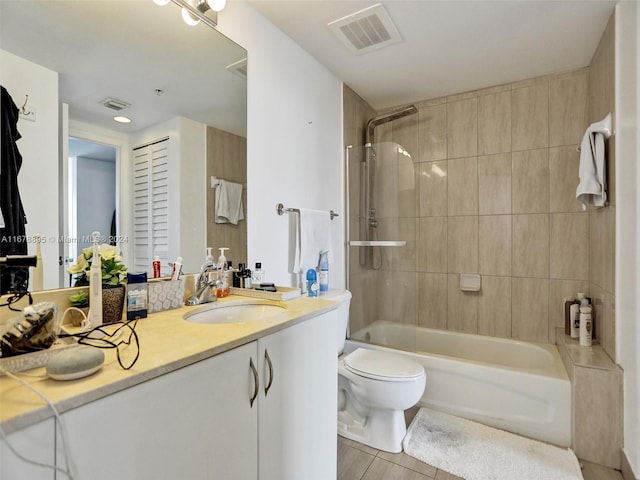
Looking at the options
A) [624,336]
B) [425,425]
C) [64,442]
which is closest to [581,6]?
[624,336]

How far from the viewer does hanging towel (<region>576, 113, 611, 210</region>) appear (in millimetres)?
1866

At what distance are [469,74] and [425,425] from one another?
248 cm

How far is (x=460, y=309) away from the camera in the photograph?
282cm

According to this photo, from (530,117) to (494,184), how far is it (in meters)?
0.56

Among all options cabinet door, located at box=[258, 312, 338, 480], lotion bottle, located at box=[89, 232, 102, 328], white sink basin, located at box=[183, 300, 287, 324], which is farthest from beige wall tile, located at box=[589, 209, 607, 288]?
lotion bottle, located at box=[89, 232, 102, 328]

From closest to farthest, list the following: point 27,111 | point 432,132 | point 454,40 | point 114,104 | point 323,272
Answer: point 27,111 → point 114,104 → point 454,40 → point 323,272 → point 432,132

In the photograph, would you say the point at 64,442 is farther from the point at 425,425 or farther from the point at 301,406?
the point at 425,425

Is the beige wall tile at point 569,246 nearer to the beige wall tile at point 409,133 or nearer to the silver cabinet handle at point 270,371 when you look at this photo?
the beige wall tile at point 409,133

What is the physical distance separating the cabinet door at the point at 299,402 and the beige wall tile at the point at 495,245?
1.92 meters

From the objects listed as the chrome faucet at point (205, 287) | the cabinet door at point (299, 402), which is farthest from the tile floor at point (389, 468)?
the chrome faucet at point (205, 287)

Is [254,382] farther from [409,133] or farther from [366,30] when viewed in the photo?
[409,133]

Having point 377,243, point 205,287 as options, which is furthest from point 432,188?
point 205,287

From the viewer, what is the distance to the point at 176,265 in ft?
4.25

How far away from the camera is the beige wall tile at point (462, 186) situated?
109 inches
